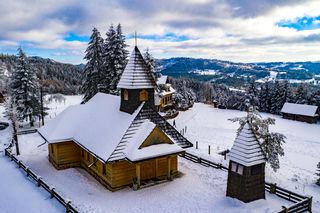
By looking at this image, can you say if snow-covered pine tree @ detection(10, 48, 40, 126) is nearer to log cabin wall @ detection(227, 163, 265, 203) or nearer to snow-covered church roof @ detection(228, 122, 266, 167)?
→ snow-covered church roof @ detection(228, 122, 266, 167)

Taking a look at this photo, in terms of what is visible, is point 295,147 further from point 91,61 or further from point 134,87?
point 91,61

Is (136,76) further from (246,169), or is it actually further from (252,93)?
(252,93)

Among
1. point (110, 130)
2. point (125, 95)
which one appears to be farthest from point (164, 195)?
point (125, 95)

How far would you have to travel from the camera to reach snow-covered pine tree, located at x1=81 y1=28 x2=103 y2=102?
35.2 metres

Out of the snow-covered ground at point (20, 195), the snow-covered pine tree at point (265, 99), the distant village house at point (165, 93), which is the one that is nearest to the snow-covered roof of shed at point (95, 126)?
the snow-covered ground at point (20, 195)

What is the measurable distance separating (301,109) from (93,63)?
41.8m

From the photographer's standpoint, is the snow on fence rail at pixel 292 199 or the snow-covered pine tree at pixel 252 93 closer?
the snow on fence rail at pixel 292 199

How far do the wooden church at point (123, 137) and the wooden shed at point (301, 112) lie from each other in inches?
1622

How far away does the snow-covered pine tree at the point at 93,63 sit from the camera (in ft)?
116

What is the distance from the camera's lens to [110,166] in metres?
18.0

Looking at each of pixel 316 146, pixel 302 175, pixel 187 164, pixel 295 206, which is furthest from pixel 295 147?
pixel 295 206

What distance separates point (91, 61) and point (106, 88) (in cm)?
443

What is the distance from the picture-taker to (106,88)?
113 ft

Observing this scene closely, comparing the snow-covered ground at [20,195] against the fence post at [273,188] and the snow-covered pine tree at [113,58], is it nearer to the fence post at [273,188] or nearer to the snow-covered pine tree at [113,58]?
the fence post at [273,188]
